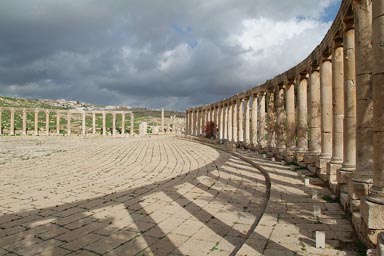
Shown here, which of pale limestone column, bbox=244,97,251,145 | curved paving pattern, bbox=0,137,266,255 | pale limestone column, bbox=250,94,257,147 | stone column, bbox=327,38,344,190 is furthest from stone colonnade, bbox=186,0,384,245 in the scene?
pale limestone column, bbox=244,97,251,145

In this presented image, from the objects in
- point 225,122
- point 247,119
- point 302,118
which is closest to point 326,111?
point 302,118

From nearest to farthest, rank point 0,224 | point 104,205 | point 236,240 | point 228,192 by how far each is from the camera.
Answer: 1. point 236,240
2. point 0,224
3. point 104,205
4. point 228,192

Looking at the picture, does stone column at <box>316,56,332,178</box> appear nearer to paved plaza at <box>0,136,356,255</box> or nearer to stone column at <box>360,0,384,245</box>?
paved plaza at <box>0,136,356,255</box>

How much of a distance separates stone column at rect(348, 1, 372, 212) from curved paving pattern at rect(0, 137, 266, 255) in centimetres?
215

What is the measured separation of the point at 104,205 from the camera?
7293mm

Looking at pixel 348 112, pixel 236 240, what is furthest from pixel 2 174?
pixel 348 112

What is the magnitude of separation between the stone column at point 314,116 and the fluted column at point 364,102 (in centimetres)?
525

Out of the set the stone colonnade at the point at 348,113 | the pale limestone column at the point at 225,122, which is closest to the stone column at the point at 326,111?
the stone colonnade at the point at 348,113

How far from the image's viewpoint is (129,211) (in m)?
6.77

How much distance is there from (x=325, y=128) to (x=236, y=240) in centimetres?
649

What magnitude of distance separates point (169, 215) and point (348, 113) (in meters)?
4.93

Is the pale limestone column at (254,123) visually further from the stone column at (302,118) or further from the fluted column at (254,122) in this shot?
the stone column at (302,118)

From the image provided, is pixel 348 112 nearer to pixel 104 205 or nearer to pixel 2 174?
pixel 104 205

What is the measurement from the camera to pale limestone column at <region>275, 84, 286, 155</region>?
1569cm
